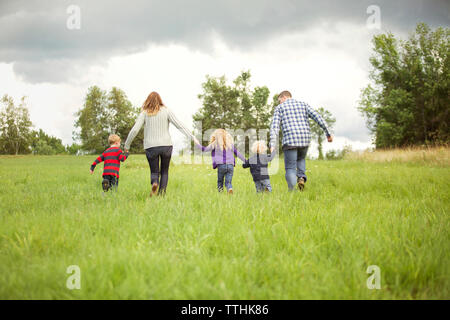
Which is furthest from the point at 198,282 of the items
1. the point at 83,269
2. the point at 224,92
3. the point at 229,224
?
the point at 224,92

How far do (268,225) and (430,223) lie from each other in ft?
6.87

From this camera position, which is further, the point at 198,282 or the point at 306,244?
the point at 306,244

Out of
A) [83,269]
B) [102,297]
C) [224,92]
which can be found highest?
[224,92]

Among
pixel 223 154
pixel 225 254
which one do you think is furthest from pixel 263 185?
pixel 225 254

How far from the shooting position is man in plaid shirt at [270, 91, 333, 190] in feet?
17.9

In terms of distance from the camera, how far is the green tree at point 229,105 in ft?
145

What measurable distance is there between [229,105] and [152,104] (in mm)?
41171

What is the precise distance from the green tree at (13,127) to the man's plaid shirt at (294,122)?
56833 millimetres

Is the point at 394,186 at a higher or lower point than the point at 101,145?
lower

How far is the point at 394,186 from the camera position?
5805 mm

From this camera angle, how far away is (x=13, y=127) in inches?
1875

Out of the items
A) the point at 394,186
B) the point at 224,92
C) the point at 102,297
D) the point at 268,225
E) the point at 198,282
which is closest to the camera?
the point at 102,297

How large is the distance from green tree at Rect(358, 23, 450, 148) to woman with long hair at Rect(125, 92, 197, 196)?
1348 inches

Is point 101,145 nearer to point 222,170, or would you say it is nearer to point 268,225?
point 222,170
